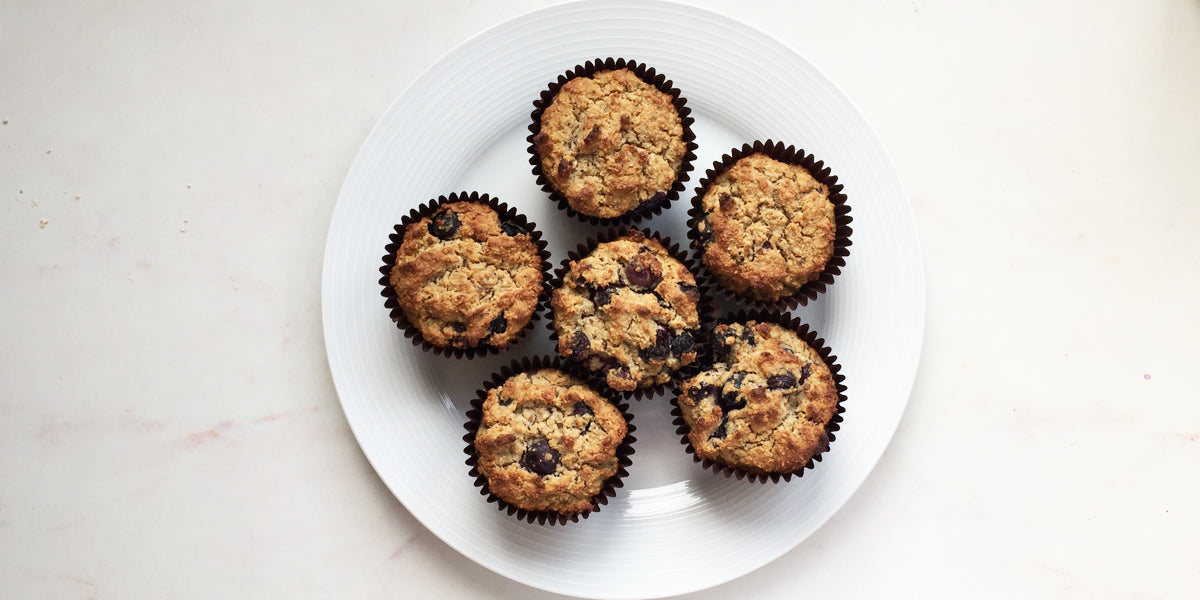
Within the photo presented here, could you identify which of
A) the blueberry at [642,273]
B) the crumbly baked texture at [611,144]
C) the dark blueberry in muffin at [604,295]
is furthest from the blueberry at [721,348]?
the crumbly baked texture at [611,144]

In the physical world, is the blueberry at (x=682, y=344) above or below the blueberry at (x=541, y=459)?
above

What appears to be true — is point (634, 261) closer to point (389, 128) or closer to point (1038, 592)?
point (389, 128)

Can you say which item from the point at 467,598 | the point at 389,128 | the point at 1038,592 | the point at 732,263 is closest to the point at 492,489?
the point at 467,598

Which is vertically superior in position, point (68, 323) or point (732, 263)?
point (732, 263)

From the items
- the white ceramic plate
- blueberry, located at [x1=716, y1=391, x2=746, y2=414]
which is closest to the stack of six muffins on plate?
blueberry, located at [x1=716, y1=391, x2=746, y2=414]

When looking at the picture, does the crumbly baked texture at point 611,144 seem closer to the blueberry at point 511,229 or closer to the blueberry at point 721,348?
the blueberry at point 511,229

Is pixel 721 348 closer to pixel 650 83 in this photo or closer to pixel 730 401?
pixel 730 401

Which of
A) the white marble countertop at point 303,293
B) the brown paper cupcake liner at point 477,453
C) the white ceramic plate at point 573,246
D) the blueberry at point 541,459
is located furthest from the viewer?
the white marble countertop at point 303,293

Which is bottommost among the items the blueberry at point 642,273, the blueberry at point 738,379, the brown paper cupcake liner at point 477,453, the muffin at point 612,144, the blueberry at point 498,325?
the brown paper cupcake liner at point 477,453
